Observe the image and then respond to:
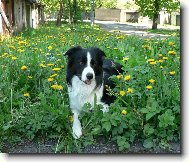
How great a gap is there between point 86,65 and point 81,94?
0.95 feet

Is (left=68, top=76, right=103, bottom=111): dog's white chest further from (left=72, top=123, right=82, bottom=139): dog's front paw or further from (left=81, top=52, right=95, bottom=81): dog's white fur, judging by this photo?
(left=72, top=123, right=82, bottom=139): dog's front paw

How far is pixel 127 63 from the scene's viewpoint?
12.0 feet

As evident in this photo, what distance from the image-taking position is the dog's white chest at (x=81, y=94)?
3.39 meters

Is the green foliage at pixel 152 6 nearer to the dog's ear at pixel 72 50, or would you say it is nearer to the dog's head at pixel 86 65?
the dog's head at pixel 86 65

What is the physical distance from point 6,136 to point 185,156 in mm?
1337

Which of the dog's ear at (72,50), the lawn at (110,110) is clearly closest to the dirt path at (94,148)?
the lawn at (110,110)

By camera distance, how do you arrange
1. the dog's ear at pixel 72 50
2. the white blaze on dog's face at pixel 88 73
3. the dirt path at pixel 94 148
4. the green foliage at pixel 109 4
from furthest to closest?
the green foliage at pixel 109 4, the dog's ear at pixel 72 50, the white blaze on dog's face at pixel 88 73, the dirt path at pixel 94 148

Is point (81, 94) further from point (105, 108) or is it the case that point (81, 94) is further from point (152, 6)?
point (152, 6)

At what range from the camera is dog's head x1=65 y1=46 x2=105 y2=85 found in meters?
3.21

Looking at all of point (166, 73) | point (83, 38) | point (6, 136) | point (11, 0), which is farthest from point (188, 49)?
point (11, 0)

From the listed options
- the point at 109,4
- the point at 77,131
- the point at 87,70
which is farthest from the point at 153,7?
the point at 77,131

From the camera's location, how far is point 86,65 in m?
3.24

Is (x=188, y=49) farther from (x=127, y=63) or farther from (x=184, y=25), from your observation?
(x=127, y=63)

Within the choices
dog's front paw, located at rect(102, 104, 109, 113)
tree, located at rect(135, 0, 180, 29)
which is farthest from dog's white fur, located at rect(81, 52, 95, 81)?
tree, located at rect(135, 0, 180, 29)
